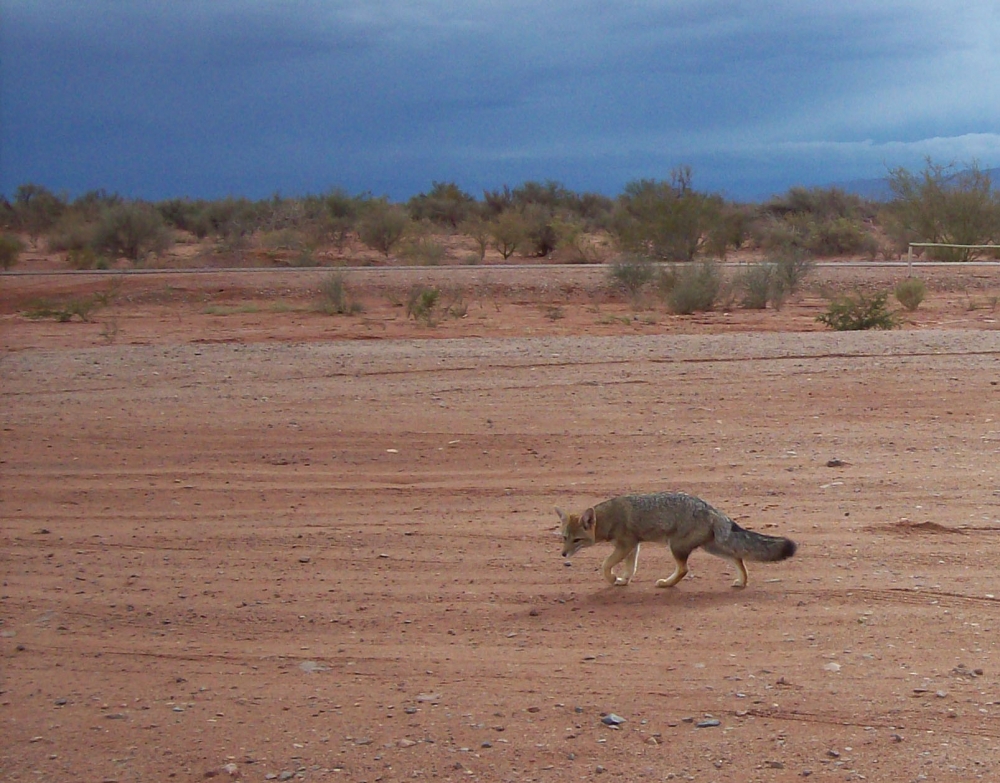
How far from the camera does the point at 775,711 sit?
5.65 metres

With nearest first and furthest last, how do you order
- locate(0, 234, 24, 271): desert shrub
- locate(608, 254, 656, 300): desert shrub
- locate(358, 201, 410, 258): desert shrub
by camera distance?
locate(608, 254, 656, 300): desert shrub < locate(0, 234, 24, 271): desert shrub < locate(358, 201, 410, 258): desert shrub

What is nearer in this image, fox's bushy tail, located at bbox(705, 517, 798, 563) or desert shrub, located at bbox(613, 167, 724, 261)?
fox's bushy tail, located at bbox(705, 517, 798, 563)

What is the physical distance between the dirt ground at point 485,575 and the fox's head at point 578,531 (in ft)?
0.73

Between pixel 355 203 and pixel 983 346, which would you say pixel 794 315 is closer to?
pixel 983 346

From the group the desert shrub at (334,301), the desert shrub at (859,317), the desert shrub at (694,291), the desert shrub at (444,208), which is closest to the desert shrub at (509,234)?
the desert shrub at (444,208)

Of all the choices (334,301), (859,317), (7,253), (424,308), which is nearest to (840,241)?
→ (334,301)

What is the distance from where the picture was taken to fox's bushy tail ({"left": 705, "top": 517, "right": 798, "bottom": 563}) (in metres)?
7.37

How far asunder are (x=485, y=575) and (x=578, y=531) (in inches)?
26.0

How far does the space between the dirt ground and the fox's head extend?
0.73ft

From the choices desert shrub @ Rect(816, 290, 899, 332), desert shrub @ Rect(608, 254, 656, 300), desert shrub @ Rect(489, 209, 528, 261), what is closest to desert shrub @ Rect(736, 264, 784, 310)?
desert shrub @ Rect(608, 254, 656, 300)

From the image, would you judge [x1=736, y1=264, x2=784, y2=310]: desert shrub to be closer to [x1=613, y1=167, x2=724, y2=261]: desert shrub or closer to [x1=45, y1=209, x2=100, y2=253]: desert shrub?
[x1=613, y1=167, x2=724, y2=261]: desert shrub

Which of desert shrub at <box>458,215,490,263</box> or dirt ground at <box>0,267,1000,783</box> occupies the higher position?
desert shrub at <box>458,215,490,263</box>

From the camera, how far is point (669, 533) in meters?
7.50

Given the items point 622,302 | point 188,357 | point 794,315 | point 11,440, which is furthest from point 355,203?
point 11,440
